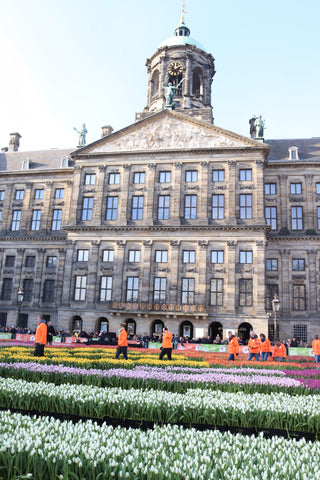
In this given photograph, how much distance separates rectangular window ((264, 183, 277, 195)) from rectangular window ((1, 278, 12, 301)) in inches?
1301

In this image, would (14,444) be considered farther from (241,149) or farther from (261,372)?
(241,149)

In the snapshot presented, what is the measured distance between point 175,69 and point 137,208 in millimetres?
21064

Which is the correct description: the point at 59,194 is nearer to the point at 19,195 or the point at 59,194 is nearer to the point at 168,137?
the point at 19,195

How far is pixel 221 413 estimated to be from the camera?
8.77m

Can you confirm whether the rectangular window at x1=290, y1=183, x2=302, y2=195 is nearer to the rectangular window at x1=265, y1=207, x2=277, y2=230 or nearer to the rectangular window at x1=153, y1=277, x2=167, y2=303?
the rectangular window at x1=265, y1=207, x2=277, y2=230

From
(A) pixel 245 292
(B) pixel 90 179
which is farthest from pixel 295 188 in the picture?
(B) pixel 90 179

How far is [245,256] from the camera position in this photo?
44406 mm

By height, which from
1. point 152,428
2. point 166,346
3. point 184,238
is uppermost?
point 184,238

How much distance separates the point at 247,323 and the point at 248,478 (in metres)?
40.9

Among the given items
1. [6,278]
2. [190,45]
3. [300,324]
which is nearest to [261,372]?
[300,324]

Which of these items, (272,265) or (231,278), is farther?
(272,265)

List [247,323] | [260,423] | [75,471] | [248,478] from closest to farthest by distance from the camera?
[248,478] < [75,471] < [260,423] < [247,323]

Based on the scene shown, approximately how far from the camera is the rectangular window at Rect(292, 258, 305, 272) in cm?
4802

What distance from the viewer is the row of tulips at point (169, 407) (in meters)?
8.66
